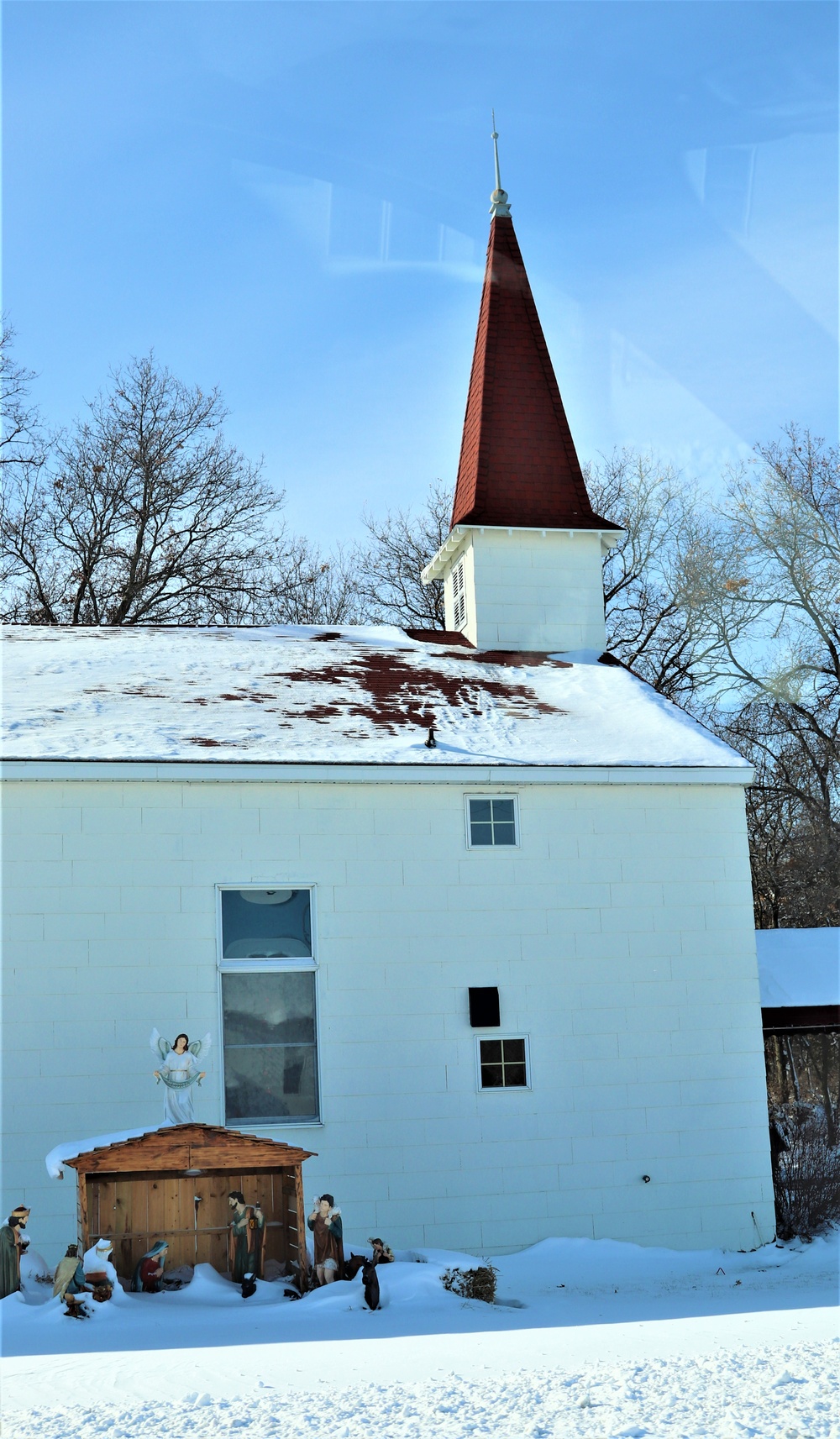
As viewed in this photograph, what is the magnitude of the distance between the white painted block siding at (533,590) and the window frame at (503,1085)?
289 inches

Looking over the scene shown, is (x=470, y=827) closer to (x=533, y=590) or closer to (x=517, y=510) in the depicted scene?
(x=533, y=590)

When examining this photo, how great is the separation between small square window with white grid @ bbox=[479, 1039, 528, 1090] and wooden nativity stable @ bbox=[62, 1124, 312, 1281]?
9.32 feet

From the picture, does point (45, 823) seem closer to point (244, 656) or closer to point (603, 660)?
point (244, 656)

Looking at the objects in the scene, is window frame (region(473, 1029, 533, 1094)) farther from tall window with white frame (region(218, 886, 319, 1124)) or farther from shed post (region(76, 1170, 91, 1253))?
shed post (region(76, 1170, 91, 1253))

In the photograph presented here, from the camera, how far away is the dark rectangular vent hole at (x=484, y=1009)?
1391 cm

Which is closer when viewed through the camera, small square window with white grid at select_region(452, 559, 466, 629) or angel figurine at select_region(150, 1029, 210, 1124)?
angel figurine at select_region(150, 1029, 210, 1124)

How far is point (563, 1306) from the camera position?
11.5 m

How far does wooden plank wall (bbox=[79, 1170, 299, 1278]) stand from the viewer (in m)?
11.3

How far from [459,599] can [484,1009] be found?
8827mm

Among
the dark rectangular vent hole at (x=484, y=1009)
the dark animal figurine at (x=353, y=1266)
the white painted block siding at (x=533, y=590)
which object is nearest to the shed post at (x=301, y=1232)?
the dark animal figurine at (x=353, y=1266)

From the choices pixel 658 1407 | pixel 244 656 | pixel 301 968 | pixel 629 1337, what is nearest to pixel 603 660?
pixel 244 656

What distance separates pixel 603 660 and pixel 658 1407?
13086 millimetres

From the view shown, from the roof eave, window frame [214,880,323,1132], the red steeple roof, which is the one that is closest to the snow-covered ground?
window frame [214,880,323,1132]

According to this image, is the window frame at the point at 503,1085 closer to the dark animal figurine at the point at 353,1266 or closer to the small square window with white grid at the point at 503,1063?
the small square window with white grid at the point at 503,1063
